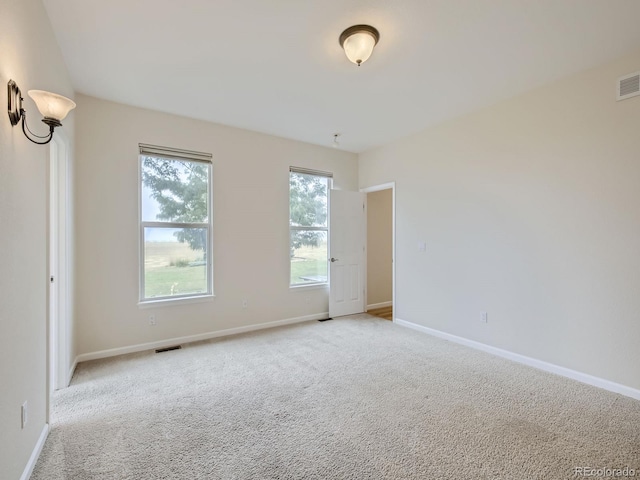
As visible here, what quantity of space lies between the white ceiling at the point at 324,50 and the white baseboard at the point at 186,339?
2.72 m

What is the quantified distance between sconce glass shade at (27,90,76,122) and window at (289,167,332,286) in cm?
306

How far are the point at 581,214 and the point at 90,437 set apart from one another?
4.18m

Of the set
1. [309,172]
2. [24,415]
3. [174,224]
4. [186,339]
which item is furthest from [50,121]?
[309,172]

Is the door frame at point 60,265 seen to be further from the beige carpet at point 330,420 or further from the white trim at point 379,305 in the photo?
the white trim at point 379,305

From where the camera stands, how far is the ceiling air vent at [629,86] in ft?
7.95

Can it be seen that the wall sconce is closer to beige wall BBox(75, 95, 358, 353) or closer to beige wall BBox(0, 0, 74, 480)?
beige wall BBox(0, 0, 74, 480)

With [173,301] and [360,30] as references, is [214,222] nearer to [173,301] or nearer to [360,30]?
[173,301]

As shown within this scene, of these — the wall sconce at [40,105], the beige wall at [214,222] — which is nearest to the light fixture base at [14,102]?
the wall sconce at [40,105]

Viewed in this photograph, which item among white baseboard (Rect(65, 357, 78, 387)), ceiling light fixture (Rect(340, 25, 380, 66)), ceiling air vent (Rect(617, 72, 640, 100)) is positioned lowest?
white baseboard (Rect(65, 357, 78, 387))

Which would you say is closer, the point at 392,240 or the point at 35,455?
the point at 35,455

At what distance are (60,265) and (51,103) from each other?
1659 mm

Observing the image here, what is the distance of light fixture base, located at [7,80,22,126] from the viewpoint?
1.46 metres

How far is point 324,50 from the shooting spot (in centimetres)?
242

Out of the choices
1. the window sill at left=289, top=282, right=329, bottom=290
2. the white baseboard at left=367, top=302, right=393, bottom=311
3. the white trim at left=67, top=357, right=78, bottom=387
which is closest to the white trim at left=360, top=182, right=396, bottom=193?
the window sill at left=289, top=282, right=329, bottom=290
